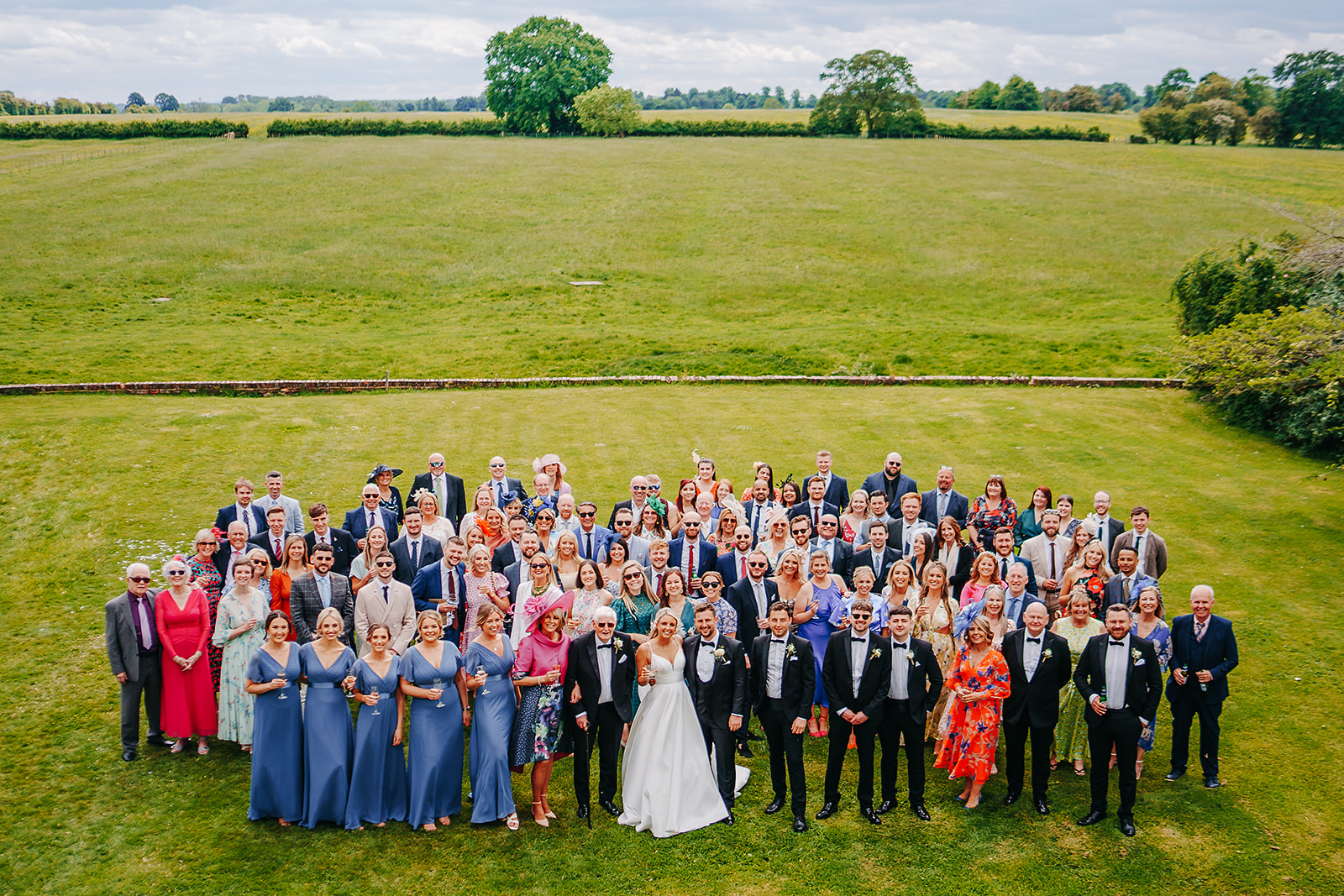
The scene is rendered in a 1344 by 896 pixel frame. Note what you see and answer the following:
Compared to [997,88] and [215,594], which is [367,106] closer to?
[997,88]

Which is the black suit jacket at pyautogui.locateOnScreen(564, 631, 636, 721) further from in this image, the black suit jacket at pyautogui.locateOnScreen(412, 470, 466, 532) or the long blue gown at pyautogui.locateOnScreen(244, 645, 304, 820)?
the black suit jacket at pyautogui.locateOnScreen(412, 470, 466, 532)

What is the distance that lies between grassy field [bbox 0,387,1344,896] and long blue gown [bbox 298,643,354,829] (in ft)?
0.89

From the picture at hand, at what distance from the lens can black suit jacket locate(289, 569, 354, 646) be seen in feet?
30.0

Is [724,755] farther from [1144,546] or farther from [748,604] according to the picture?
[1144,546]

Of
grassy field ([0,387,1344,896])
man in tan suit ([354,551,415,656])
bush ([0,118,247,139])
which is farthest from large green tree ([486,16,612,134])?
man in tan suit ([354,551,415,656])

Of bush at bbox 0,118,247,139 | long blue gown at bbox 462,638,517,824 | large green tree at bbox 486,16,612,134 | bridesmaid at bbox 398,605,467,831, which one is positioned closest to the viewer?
bridesmaid at bbox 398,605,467,831

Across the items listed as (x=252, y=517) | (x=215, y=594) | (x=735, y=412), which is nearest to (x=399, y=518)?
(x=252, y=517)

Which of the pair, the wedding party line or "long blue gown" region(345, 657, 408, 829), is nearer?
"long blue gown" region(345, 657, 408, 829)

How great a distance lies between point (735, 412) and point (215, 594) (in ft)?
46.0

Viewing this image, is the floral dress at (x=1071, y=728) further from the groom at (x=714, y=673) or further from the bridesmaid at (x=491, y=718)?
the bridesmaid at (x=491, y=718)

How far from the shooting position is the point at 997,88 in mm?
124750

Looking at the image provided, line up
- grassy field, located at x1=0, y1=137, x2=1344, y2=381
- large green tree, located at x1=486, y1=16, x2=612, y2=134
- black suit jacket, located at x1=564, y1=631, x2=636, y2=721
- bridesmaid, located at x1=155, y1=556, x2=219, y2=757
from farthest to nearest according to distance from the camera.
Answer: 1. large green tree, located at x1=486, y1=16, x2=612, y2=134
2. grassy field, located at x1=0, y1=137, x2=1344, y2=381
3. bridesmaid, located at x1=155, y1=556, x2=219, y2=757
4. black suit jacket, located at x1=564, y1=631, x2=636, y2=721

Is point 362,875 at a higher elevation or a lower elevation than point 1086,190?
lower

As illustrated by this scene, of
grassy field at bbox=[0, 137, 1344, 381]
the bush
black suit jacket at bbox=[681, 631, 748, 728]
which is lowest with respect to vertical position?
black suit jacket at bbox=[681, 631, 748, 728]
